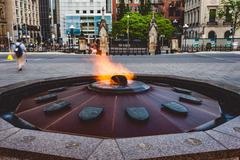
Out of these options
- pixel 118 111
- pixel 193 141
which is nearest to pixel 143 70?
pixel 118 111

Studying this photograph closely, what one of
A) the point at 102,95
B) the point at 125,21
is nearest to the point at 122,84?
the point at 102,95

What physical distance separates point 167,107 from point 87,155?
246cm

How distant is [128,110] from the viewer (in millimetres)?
4594

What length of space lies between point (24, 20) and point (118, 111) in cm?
8214

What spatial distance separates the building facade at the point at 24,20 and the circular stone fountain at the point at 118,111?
5782cm

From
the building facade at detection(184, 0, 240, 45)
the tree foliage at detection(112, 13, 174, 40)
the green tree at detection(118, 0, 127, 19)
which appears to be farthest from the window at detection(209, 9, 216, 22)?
the green tree at detection(118, 0, 127, 19)

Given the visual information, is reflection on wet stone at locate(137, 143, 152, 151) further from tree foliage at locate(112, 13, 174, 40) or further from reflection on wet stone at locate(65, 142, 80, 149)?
tree foliage at locate(112, 13, 174, 40)

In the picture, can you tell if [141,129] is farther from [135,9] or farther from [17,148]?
[135,9]

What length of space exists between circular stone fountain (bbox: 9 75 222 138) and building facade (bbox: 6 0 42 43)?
57.8 m

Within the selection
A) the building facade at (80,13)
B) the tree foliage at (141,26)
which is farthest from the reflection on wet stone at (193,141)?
the building facade at (80,13)

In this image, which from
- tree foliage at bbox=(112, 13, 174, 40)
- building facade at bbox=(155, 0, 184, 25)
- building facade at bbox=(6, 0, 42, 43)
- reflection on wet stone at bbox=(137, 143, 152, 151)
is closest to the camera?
reflection on wet stone at bbox=(137, 143, 152, 151)

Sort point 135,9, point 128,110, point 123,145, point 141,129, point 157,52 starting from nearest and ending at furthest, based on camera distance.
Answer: point 123,145 → point 141,129 → point 128,110 → point 157,52 → point 135,9

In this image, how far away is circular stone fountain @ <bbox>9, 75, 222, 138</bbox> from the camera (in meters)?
4.22

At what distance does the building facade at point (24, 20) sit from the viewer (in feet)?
221
